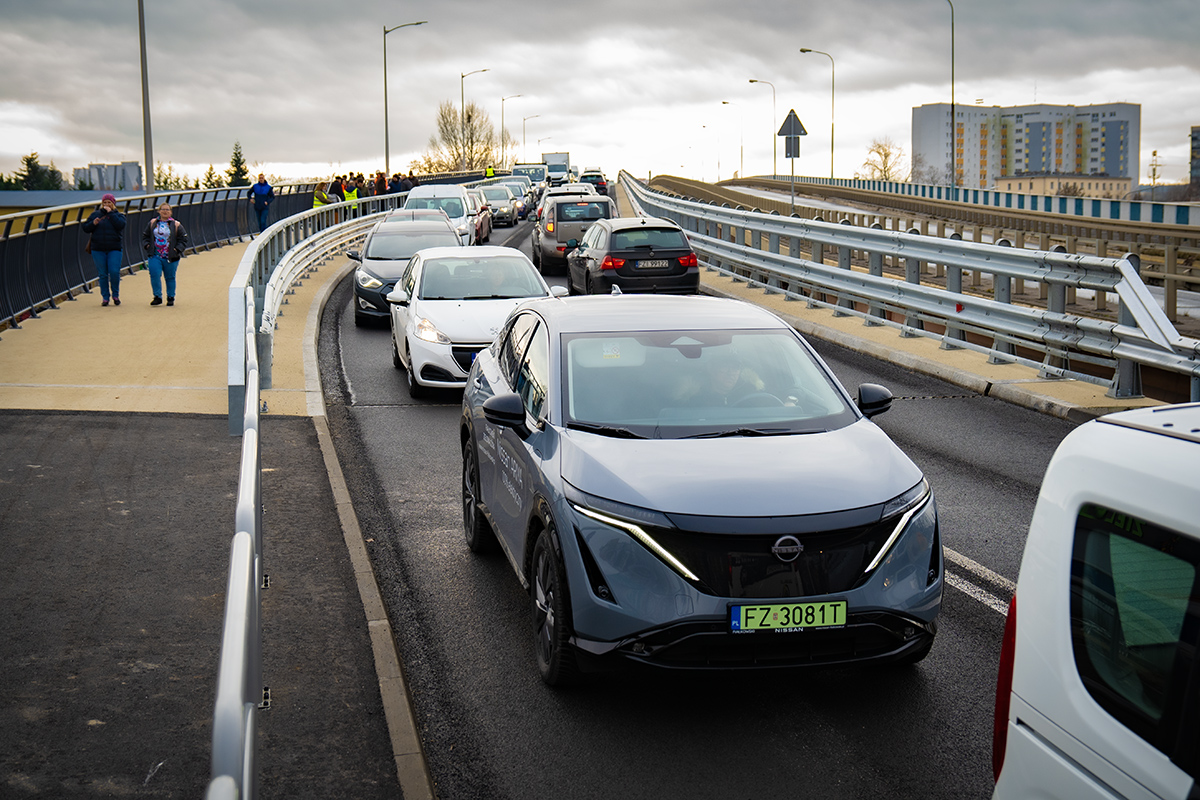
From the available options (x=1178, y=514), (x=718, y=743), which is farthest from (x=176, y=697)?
(x=1178, y=514)

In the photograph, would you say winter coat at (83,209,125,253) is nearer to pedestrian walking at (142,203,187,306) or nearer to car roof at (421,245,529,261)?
pedestrian walking at (142,203,187,306)

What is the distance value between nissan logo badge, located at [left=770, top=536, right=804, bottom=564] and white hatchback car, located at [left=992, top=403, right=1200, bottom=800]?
1.58 m

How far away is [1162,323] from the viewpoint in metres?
10.0

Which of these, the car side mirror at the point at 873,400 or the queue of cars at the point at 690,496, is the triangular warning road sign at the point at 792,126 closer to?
the queue of cars at the point at 690,496

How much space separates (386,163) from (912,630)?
54268 mm

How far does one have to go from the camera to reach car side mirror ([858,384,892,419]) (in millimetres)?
5723

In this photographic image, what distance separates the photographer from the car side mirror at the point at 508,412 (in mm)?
5617

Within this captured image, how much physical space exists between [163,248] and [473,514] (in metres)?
12.6

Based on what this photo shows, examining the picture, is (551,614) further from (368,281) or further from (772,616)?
(368,281)

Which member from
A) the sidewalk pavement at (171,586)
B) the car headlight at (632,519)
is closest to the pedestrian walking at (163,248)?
the sidewalk pavement at (171,586)

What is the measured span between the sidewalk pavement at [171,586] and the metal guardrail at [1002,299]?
40 centimetres

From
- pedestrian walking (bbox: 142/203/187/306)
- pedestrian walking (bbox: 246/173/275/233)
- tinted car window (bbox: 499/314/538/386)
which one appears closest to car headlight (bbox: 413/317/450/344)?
tinted car window (bbox: 499/314/538/386)

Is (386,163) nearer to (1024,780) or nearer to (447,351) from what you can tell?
(447,351)

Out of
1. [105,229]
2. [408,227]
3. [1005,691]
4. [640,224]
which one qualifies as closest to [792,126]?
[640,224]
